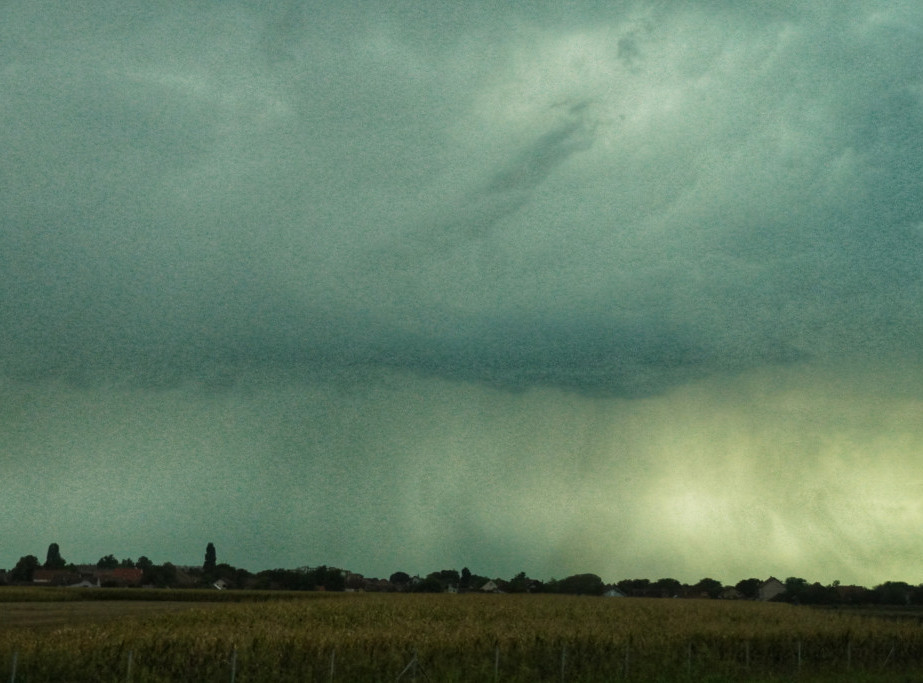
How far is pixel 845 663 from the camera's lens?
45625 millimetres

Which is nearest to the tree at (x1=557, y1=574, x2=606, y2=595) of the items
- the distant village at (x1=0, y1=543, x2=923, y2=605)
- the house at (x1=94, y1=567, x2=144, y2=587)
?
the distant village at (x1=0, y1=543, x2=923, y2=605)

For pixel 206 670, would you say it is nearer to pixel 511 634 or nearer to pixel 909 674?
pixel 511 634

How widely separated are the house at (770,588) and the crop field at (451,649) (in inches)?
5069

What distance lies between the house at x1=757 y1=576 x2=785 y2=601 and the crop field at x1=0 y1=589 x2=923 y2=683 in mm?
128765

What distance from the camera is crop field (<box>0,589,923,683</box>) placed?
29.2 meters

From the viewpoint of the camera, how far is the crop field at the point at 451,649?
1148 inches

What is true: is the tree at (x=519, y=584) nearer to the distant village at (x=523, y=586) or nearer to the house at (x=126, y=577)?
the distant village at (x=523, y=586)

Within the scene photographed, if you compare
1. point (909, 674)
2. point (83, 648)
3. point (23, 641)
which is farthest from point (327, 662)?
point (909, 674)

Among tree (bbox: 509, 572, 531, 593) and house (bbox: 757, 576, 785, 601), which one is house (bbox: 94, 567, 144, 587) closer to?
tree (bbox: 509, 572, 531, 593)

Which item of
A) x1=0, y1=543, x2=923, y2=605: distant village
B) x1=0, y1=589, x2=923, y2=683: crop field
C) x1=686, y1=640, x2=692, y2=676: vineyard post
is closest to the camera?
x1=0, y1=589, x2=923, y2=683: crop field

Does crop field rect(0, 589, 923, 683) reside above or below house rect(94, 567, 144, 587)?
above

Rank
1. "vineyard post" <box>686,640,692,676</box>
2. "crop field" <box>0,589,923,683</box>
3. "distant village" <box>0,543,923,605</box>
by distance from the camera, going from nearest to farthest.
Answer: "crop field" <box>0,589,923,683</box> → "vineyard post" <box>686,640,692,676</box> → "distant village" <box>0,543,923,605</box>

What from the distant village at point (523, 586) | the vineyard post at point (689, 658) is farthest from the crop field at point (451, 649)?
the distant village at point (523, 586)

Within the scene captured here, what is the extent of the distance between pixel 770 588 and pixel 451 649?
163 meters
